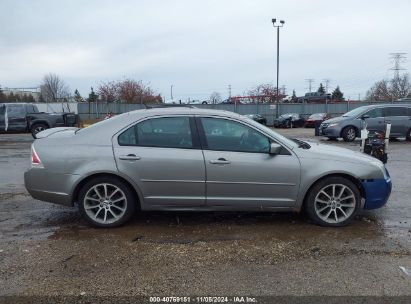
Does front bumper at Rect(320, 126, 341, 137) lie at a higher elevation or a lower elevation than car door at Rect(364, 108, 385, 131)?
lower

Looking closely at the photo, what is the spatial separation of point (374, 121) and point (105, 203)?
15279mm

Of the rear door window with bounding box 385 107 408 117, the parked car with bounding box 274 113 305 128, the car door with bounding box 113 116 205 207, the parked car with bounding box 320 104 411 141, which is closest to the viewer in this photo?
the car door with bounding box 113 116 205 207

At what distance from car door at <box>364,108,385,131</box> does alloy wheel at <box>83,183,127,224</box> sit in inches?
584

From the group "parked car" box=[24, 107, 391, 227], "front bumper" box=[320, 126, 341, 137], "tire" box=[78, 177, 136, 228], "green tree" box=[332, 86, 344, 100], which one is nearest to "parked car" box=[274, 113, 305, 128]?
"front bumper" box=[320, 126, 341, 137]

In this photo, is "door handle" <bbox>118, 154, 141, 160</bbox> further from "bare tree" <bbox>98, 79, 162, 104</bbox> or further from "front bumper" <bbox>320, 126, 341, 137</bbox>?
"bare tree" <bbox>98, 79, 162, 104</bbox>

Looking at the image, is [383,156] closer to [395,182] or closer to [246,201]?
[395,182]

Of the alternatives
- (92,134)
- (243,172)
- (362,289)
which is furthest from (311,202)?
Result: (92,134)

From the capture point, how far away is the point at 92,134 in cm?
556

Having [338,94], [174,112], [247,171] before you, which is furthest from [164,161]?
[338,94]

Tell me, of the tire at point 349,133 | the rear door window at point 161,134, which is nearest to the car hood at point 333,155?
the rear door window at point 161,134

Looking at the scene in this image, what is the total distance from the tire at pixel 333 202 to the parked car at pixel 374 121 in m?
13.4

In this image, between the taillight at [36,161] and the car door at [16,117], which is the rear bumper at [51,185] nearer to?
the taillight at [36,161]

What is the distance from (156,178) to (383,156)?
449cm

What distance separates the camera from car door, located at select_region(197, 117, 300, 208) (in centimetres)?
535
